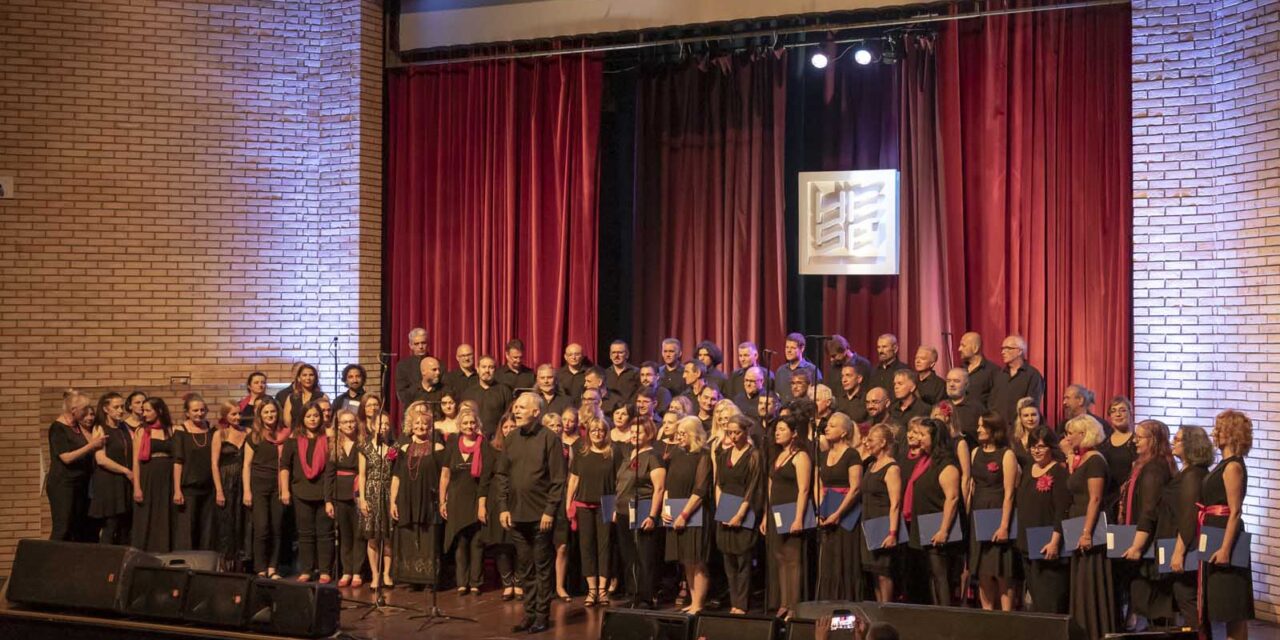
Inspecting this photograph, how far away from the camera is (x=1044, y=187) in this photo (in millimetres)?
10781

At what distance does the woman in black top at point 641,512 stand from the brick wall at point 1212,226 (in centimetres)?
384

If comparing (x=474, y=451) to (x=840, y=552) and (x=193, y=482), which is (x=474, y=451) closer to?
(x=193, y=482)

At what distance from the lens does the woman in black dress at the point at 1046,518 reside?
26.1 ft

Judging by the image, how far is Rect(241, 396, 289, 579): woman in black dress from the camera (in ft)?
34.1

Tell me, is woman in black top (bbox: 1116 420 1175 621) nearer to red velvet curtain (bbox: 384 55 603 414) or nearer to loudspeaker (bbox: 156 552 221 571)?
loudspeaker (bbox: 156 552 221 571)

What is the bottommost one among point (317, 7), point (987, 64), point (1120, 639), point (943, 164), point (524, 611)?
point (524, 611)

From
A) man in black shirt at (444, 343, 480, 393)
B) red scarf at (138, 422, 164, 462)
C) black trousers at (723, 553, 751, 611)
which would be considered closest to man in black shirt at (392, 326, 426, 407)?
man in black shirt at (444, 343, 480, 393)

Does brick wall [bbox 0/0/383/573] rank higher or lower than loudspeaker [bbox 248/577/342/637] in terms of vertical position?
higher

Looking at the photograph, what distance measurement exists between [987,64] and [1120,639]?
6615 mm

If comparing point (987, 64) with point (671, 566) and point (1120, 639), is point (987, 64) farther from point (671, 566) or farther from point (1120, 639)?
point (1120, 639)

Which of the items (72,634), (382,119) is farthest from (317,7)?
(72,634)

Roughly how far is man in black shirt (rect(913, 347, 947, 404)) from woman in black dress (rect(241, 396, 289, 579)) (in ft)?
17.1

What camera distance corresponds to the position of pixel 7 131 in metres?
11.8

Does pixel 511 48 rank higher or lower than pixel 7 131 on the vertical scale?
higher
